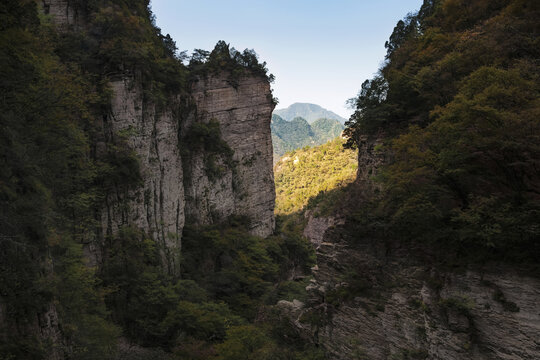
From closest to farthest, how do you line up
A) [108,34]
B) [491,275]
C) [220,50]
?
[491,275] < [108,34] < [220,50]

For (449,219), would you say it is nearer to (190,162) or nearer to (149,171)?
(149,171)

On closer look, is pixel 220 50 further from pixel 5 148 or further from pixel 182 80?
pixel 5 148

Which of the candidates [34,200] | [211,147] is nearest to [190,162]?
[211,147]

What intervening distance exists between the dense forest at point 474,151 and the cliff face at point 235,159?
64.7ft

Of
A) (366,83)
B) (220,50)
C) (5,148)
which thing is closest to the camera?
(5,148)

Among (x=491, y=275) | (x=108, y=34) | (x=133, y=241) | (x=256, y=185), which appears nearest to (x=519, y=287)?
(x=491, y=275)

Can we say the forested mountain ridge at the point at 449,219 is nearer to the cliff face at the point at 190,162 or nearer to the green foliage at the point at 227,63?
the cliff face at the point at 190,162

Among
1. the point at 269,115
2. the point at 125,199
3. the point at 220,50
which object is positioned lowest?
the point at 125,199

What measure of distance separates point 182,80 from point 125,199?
11.7 metres

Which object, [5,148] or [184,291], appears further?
[184,291]

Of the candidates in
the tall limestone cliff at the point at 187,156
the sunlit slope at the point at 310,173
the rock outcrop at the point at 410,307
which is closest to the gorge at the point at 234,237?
the rock outcrop at the point at 410,307

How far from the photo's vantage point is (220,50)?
33031 mm

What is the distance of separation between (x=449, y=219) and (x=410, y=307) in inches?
142

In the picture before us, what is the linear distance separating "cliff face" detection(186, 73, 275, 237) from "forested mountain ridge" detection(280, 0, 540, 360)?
17408 mm
